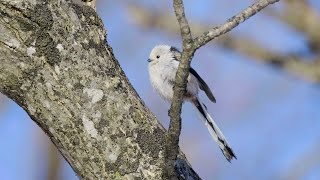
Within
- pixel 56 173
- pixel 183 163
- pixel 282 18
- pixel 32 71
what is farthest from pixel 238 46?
pixel 32 71

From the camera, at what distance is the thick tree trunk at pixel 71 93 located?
124 centimetres

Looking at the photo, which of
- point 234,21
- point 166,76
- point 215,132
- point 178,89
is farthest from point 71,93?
point 166,76

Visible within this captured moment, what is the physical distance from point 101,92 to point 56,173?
2.24 metres

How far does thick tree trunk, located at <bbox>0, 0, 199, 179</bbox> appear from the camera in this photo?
124 centimetres

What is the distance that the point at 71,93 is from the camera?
1.25m

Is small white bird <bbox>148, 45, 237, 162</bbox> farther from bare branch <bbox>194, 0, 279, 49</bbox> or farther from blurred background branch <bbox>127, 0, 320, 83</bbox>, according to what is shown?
Result: blurred background branch <bbox>127, 0, 320, 83</bbox>

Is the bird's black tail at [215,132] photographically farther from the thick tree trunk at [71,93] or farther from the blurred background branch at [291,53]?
the blurred background branch at [291,53]

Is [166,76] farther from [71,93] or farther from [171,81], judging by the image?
[71,93]

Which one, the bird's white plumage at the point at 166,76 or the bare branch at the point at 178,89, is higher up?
the bird's white plumage at the point at 166,76

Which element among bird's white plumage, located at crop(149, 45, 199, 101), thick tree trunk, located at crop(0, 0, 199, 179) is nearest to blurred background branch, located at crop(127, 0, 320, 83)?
bird's white plumage, located at crop(149, 45, 199, 101)

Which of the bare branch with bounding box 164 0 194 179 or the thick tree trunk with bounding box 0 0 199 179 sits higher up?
the thick tree trunk with bounding box 0 0 199 179

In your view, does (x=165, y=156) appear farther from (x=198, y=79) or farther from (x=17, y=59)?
(x=198, y=79)

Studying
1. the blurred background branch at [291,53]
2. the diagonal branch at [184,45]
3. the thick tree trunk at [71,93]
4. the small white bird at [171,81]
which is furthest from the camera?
the blurred background branch at [291,53]

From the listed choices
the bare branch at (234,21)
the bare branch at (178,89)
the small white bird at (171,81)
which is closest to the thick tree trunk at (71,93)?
the bare branch at (178,89)
